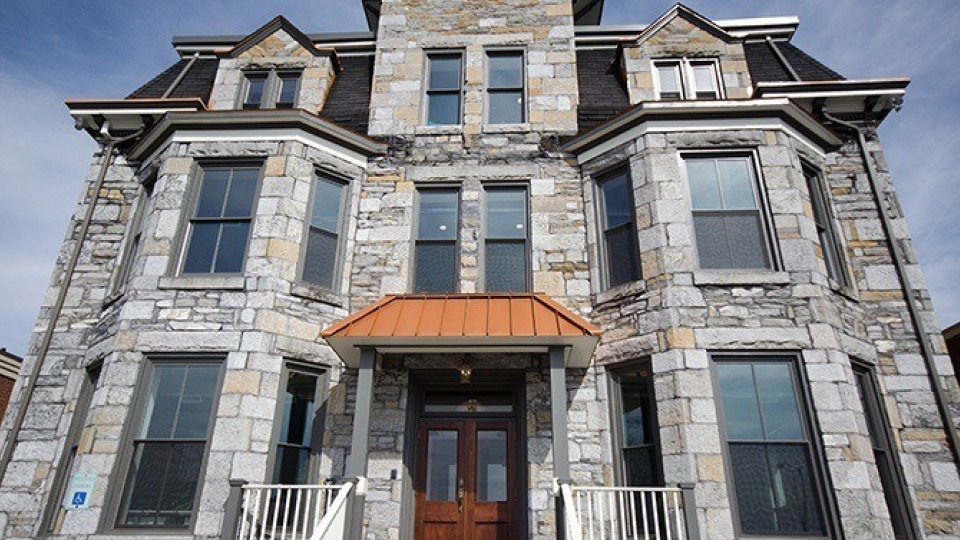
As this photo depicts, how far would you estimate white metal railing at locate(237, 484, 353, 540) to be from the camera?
5.64m

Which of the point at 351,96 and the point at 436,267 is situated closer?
the point at 436,267

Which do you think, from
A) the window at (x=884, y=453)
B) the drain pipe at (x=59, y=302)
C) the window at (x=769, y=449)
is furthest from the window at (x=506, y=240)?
the drain pipe at (x=59, y=302)

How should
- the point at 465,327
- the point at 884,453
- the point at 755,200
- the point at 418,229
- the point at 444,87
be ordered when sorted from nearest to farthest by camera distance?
1. the point at 465,327
2. the point at 884,453
3. the point at 755,200
4. the point at 418,229
5. the point at 444,87

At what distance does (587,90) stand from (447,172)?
2.86 meters

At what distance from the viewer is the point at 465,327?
6.34 meters

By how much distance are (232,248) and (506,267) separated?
3749mm

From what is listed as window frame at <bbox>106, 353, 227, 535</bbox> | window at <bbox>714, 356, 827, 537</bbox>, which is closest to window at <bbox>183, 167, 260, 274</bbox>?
window frame at <bbox>106, 353, 227, 535</bbox>

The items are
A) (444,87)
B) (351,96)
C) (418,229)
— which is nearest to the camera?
(418,229)

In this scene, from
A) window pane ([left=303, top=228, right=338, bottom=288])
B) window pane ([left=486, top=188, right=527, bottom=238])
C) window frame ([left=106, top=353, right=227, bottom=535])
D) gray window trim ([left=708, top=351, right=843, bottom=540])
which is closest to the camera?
gray window trim ([left=708, top=351, right=843, bottom=540])

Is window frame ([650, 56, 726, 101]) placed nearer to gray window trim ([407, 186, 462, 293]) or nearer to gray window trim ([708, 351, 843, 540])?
gray window trim ([407, 186, 462, 293])

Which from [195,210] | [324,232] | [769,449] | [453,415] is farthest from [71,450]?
[769,449]

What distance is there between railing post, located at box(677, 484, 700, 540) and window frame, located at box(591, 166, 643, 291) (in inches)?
104

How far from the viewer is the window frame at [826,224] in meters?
7.66

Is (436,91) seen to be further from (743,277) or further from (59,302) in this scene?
(59,302)
